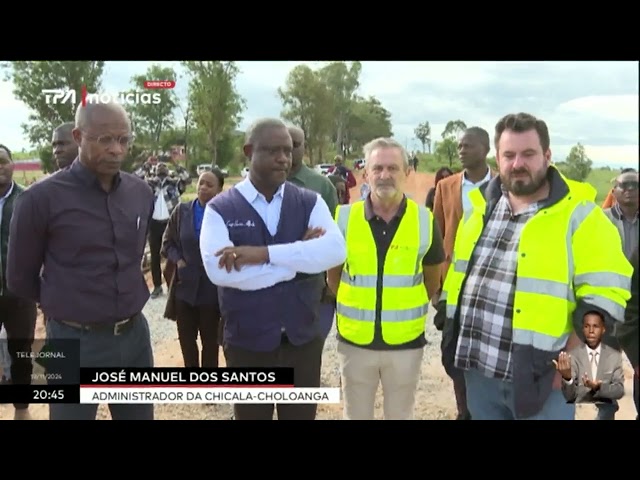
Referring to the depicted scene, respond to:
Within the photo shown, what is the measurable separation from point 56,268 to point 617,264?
84.9 inches

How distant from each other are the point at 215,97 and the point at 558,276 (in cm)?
162

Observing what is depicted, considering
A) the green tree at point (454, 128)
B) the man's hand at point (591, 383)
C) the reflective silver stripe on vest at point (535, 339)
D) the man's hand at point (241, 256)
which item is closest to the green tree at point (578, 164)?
the green tree at point (454, 128)

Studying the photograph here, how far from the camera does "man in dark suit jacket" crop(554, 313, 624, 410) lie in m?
2.41

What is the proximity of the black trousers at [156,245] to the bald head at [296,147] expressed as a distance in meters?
0.66

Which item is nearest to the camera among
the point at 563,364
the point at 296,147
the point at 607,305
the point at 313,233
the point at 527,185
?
the point at 607,305

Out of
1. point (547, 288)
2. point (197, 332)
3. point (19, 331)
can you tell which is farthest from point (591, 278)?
point (19, 331)

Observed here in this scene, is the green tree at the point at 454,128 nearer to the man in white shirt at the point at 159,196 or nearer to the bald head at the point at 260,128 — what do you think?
the bald head at the point at 260,128

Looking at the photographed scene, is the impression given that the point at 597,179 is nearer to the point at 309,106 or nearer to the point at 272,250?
the point at 309,106

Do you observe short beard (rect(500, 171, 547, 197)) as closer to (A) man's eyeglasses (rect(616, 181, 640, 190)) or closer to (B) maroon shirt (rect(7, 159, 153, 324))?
(A) man's eyeglasses (rect(616, 181, 640, 190))

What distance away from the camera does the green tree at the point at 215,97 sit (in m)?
2.66

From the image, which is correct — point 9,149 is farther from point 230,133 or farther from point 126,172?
point 230,133

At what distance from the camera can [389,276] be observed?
A: 2.56 meters

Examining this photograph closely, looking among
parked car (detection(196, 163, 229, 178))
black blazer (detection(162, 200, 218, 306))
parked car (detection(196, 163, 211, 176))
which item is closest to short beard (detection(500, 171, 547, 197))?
parked car (detection(196, 163, 229, 178))
